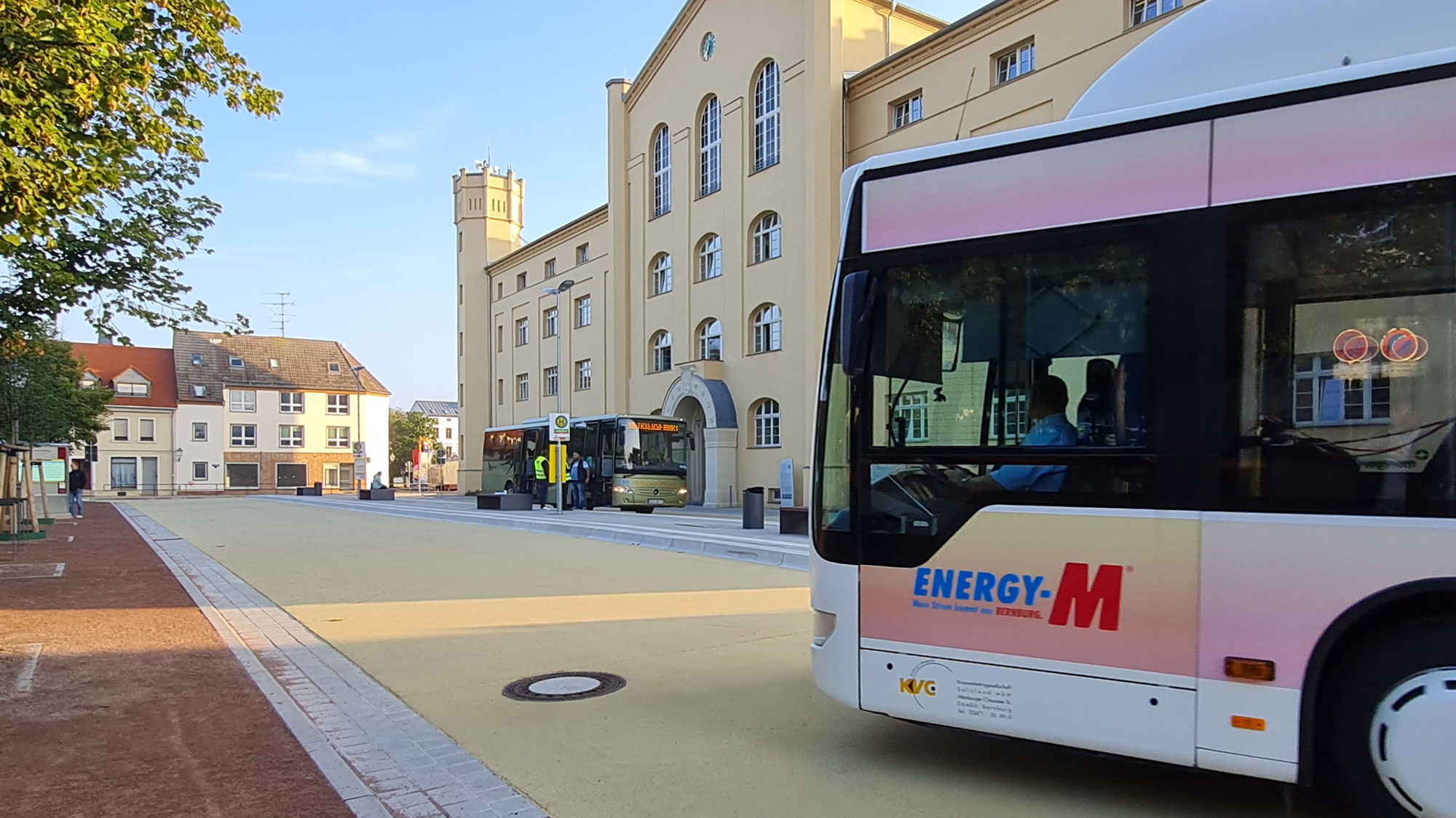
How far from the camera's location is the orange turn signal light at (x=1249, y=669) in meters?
3.83

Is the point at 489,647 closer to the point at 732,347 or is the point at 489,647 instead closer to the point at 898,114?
the point at 898,114

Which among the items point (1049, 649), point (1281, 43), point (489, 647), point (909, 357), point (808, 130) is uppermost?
point (808, 130)

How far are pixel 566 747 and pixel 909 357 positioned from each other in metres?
2.82

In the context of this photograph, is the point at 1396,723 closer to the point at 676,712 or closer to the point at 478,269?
the point at 676,712

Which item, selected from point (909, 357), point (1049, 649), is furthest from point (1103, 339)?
point (1049, 649)

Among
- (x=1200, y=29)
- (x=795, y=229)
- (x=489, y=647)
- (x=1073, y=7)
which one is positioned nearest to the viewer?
(x=1200, y=29)

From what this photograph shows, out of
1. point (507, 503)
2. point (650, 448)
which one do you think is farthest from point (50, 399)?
point (650, 448)

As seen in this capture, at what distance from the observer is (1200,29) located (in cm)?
504

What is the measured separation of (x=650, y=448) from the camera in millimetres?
30969

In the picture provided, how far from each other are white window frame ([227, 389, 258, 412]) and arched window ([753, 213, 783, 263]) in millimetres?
54429

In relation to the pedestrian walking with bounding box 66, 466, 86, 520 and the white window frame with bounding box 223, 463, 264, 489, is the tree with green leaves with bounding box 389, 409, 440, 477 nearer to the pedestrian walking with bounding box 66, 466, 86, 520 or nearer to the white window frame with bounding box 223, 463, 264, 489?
the white window frame with bounding box 223, 463, 264, 489

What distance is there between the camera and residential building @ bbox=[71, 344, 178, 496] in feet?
225

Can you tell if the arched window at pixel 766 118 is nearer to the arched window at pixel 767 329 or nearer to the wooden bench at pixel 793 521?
the arched window at pixel 767 329

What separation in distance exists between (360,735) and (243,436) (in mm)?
76156
